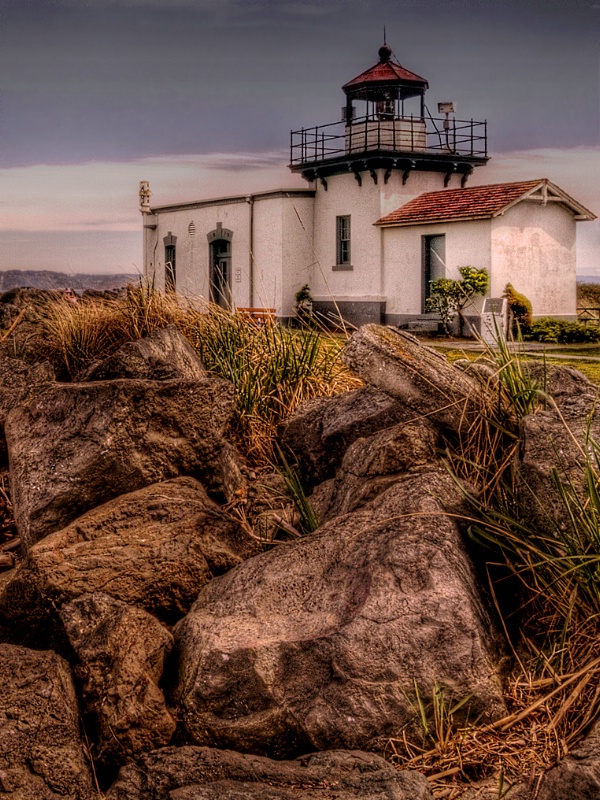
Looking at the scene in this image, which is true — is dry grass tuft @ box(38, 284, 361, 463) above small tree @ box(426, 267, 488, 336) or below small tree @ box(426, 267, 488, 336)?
below

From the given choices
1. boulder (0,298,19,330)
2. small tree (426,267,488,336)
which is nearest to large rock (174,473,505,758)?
boulder (0,298,19,330)

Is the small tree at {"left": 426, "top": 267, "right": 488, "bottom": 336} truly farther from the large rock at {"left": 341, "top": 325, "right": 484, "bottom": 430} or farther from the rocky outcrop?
the rocky outcrop

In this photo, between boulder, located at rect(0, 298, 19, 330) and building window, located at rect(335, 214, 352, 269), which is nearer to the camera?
boulder, located at rect(0, 298, 19, 330)

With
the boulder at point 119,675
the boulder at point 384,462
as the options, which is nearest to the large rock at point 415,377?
the boulder at point 384,462

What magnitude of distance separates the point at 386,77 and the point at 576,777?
31.0 m

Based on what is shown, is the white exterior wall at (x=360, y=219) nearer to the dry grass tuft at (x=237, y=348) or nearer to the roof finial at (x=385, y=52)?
the roof finial at (x=385, y=52)

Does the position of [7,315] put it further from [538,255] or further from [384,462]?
[538,255]

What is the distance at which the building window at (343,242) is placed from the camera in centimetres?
3283

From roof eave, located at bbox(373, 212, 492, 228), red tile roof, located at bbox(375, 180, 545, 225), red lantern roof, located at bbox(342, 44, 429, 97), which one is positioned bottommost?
roof eave, located at bbox(373, 212, 492, 228)

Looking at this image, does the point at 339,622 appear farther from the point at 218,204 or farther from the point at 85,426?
the point at 218,204

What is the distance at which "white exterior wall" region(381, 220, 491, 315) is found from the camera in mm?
28734

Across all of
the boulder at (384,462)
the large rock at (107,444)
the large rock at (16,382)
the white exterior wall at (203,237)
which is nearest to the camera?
the boulder at (384,462)

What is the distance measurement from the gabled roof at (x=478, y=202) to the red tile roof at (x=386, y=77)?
157 inches

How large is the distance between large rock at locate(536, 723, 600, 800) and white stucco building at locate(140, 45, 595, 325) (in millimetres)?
25309
